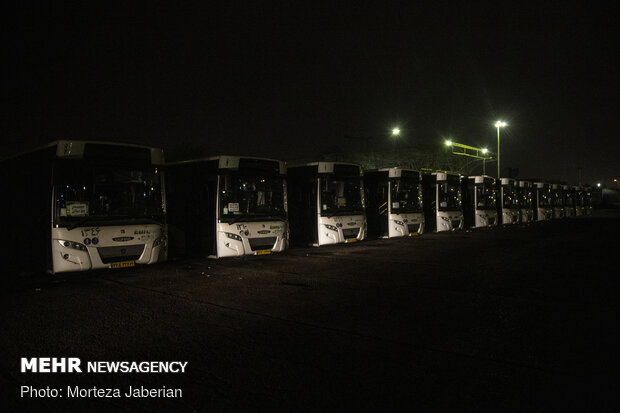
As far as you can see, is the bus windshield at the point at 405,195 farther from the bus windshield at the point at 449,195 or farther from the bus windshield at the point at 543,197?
the bus windshield at the point at 543,197

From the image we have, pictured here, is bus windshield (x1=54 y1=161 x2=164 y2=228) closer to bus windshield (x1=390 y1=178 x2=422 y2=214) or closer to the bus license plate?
the bus license plate

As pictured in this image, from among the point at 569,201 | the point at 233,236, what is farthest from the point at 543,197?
the point at 233,236

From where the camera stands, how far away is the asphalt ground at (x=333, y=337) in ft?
12.4

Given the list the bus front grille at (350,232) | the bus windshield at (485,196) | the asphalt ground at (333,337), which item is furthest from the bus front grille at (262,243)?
the bus windshield at (485,196)

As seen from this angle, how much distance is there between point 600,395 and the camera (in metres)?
3.67

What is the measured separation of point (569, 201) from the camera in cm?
4153

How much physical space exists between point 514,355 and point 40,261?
29.9ft

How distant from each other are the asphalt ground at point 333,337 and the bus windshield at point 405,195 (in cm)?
810

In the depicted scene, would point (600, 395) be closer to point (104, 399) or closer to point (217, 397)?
point (217, 397)

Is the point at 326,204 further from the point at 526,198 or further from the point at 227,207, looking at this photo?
the point at 526,198

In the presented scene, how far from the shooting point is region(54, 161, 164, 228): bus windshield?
8.72 meters

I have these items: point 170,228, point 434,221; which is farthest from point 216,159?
point 434,221

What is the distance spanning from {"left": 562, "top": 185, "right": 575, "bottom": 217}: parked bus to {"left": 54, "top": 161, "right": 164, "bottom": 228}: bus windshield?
40.4 m

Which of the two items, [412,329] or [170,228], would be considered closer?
[412,329]
